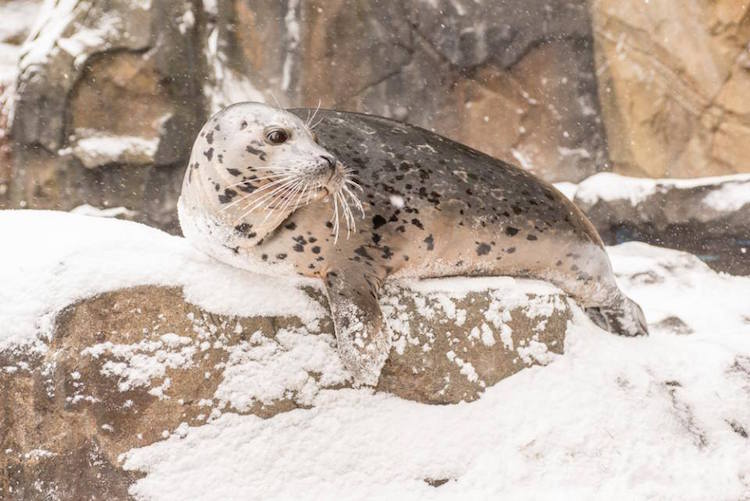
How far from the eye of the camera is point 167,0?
5703mm

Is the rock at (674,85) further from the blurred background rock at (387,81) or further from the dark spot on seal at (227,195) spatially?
the dark spot on seal at (227,195)

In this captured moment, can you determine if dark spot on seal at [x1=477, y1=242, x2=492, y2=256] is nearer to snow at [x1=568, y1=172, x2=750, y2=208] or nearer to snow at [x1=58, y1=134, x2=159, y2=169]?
snow at [x1=568, y1=172, x2=750, y2=208]

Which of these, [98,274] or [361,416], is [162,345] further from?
[361,416]

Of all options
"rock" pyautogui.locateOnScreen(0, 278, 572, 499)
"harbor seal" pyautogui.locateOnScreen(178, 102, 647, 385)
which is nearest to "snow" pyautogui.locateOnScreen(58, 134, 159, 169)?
"harbor seal" pyautogui.locateOnScreen(178, 102, 647, 385)

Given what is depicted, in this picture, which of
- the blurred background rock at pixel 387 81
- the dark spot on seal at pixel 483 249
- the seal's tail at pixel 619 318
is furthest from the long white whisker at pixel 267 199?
the blurred background rock at pixel 387 81

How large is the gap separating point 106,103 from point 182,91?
0.59m

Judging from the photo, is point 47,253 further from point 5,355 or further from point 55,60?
point 55,60

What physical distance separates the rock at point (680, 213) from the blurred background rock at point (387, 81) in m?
0.59

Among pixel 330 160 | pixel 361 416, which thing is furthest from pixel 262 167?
pixel 361 416

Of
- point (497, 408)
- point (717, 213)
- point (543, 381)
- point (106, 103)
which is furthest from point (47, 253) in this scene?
point (717, 213)

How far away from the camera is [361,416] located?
2.44 meters

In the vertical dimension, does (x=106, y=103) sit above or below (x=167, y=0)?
below

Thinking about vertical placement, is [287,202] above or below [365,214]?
above

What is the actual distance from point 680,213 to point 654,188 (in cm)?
27
